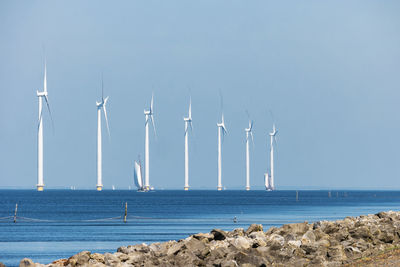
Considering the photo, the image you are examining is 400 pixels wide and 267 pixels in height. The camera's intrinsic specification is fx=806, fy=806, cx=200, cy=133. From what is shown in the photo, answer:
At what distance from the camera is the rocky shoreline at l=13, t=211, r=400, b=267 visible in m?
30.6

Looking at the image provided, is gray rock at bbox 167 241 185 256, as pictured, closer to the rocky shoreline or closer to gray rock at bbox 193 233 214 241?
the rocky shoreline

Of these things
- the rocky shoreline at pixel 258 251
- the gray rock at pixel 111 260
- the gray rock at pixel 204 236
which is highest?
the gray rock at pixel 204 236

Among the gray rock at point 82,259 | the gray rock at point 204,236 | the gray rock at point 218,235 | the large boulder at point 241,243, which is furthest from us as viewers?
the gray rock at point 218,235

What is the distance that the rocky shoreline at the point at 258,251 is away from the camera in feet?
100

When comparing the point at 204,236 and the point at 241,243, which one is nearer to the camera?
the point at 241,243

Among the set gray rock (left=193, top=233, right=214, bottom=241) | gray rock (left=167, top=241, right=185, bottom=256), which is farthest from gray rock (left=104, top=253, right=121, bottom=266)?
gray rock (left=193, top=233, right=214, bottom=241)

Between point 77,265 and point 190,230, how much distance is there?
146 feet

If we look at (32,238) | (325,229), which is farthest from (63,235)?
(325,229)

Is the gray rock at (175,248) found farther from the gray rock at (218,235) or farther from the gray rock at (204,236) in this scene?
the gray rock at (218,235)

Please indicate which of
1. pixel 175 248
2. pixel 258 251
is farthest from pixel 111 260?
pixel 258 251

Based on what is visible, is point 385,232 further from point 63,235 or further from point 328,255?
point 63,235

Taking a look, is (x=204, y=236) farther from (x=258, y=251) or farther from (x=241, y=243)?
(x=258, y=251)

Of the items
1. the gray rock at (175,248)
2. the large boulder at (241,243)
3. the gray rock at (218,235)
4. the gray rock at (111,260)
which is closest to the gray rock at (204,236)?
the gray rock at (218,235)

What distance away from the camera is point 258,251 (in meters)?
32.2
